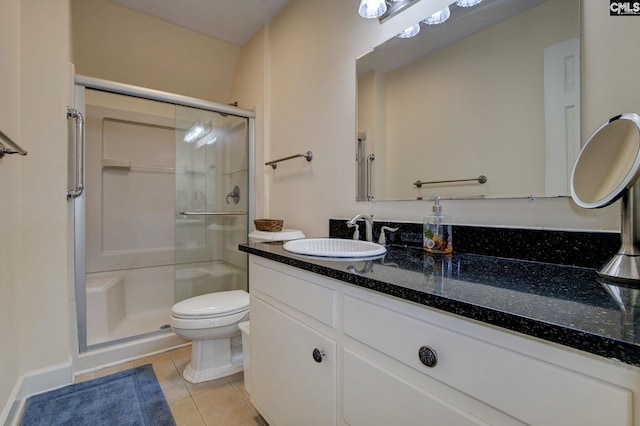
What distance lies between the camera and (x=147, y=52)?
2.44 meters

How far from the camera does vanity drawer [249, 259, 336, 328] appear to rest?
910 millimetres

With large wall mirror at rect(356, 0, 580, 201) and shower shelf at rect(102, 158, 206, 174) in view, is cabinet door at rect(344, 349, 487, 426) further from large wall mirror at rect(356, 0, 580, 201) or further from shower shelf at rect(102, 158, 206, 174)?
shower shelf at rect(102, 158, 206, 174)

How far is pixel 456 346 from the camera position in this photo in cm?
58

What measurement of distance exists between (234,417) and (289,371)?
612 millimetres

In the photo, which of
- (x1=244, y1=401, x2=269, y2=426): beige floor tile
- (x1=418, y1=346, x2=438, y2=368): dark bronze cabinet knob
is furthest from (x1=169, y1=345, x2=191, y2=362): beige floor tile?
(x1=418, y1=346, x2=438, y2=368): dark bronze cabinet knob

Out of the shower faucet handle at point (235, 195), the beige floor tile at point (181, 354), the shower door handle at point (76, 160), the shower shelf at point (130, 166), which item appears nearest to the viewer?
the shower door handle at point (76, 160)

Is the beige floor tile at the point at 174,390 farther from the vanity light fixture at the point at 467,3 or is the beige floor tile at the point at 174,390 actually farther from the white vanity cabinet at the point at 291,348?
the vanity light fixture at the point at 467,3

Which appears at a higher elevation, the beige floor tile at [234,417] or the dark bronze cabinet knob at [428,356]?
the dark bronze cabinet knob at [428,356]

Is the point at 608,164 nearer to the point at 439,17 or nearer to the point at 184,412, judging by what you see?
the point at 439,17

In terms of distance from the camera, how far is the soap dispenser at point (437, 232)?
3.61 feet

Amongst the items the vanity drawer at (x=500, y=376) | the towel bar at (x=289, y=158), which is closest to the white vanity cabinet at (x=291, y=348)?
the vanity drawer at (x=500, y=376)

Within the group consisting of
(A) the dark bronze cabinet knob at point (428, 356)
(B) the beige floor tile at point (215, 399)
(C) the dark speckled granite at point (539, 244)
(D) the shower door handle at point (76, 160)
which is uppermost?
(D) the shower door handle at point (76, 160)

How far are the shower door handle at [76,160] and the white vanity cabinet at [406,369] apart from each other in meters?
1.31

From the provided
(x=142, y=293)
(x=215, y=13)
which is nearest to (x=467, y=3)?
(x=215, y=13)
